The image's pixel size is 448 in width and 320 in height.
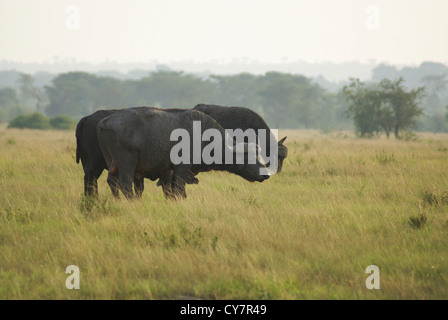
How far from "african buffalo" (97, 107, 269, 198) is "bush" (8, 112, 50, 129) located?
31640 mm

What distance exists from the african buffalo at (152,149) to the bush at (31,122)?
1246 inches

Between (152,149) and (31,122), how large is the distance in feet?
108

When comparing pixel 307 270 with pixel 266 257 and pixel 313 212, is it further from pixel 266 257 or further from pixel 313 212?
pixel 313 212

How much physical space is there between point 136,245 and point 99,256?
56 centimetres

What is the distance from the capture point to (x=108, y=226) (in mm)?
6324

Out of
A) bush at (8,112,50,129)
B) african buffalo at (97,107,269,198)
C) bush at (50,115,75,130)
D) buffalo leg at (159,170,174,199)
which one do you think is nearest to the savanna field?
buffalo leg at (159,170,174,199)

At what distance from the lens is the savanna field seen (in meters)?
4.50

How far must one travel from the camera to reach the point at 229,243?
5719 millimetres

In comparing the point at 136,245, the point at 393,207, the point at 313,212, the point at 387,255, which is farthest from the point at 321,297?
the point at 393,207

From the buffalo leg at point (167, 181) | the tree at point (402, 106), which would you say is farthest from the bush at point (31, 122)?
the buffalo leg at point (167, 181)
